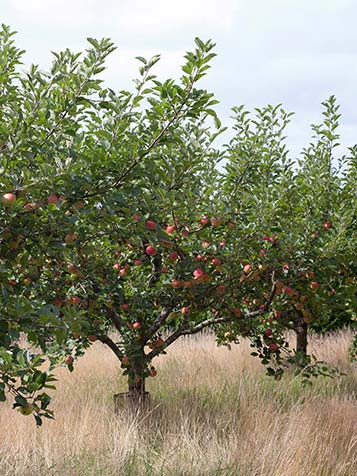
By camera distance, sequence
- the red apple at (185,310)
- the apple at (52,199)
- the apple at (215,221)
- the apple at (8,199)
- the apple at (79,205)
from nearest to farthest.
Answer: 1. the apple at (8,199)
2. the apple at (52,199)
3. the apple at (79,205)
4. the apple at (215,221)
5. the red apple at (185,310)

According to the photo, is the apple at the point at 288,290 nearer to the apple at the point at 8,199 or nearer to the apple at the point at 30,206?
the apple at the point at 30,206

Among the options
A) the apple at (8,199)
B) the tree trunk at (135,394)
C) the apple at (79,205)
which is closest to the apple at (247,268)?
the tree trunk at (135,394)

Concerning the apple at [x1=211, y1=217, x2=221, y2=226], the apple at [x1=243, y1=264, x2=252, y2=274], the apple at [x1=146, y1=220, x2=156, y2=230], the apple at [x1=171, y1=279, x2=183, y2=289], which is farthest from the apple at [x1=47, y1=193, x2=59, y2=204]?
the apple at [x1=243, y1=264, x2=252, y2=274]

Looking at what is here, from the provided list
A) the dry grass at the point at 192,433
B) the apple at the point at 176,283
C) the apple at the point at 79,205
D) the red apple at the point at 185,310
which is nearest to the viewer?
the apple at the point at 79,205

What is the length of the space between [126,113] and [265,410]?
3.98 metres

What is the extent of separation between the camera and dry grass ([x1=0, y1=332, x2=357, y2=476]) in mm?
4797

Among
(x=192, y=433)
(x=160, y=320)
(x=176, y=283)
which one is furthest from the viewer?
(x=160, y=320)

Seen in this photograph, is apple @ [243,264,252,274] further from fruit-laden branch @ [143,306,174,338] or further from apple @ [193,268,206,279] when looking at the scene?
fruit-laden branch @ [143,306,174,338]

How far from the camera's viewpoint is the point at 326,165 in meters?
6.25

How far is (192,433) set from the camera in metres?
5.74

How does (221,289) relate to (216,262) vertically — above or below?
below

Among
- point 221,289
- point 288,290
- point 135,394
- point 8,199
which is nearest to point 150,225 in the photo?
point 8,199

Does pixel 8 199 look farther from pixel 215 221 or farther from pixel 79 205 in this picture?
pixel 215 221

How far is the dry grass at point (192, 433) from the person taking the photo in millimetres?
4797
